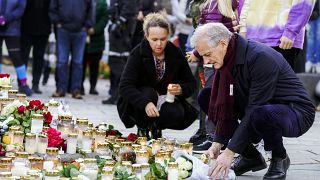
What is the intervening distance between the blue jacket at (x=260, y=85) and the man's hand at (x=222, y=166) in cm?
6

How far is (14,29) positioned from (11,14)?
0.22m

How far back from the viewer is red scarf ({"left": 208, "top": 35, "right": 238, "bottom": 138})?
5.89m

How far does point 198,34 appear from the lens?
5746 mm

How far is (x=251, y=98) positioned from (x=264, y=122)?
0.18m

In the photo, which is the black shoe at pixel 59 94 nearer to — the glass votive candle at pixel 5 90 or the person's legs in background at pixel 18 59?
the person's legs in background at pixel 18 59

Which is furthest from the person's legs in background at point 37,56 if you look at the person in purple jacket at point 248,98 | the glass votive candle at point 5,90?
the person in purple jacket at point 248,98

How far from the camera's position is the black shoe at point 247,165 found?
645cm

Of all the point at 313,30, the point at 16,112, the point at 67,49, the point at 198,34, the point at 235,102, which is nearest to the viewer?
the point at 198,34

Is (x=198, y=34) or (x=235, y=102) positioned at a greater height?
(x=198, y=34)

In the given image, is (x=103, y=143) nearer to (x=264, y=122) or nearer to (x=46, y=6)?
(x=264, y=122)

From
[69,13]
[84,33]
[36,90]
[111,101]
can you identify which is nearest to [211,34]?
[111,101]

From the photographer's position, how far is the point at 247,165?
6.45m

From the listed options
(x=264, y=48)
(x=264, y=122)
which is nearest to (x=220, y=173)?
(x=264, y=122)

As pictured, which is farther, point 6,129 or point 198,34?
point 6,129
